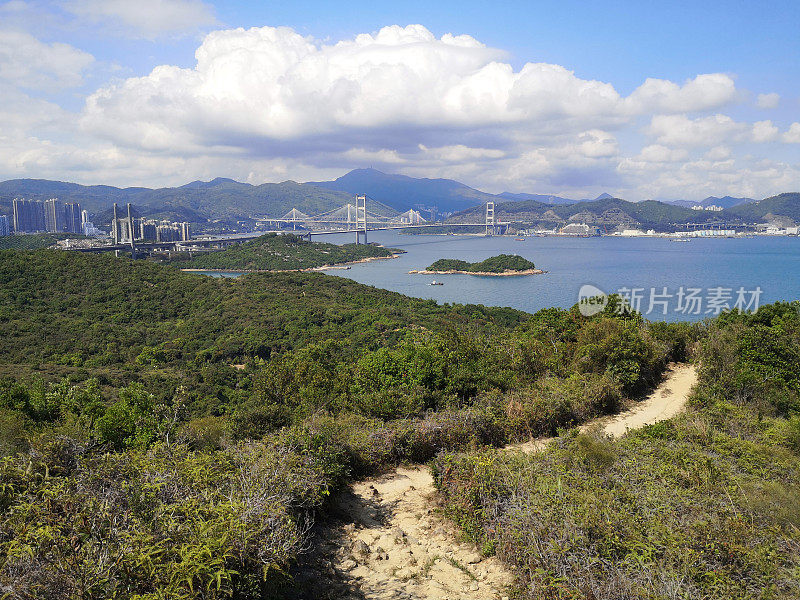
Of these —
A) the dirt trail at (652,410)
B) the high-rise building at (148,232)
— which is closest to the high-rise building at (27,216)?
the high-rise building at (148,232)

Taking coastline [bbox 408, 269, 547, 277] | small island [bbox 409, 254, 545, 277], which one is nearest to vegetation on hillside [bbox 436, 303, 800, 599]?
coastline [bbox 408, 269, 547, 277]

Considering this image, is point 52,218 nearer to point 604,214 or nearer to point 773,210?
point 604,214

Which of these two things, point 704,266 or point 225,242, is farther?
point 225,242

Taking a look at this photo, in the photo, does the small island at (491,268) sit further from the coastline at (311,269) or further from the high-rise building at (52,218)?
the high-rise building at (52,218)

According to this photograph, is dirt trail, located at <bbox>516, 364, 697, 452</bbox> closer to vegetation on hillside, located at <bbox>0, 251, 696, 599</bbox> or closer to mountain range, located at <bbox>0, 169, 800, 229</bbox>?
vegetation on hillside, located at <bbox>0, 251, 696, 599</bbox>

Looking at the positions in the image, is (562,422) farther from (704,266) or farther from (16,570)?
(704,266)

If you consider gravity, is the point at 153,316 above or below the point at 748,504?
below

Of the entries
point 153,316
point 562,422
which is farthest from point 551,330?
point 153,316
